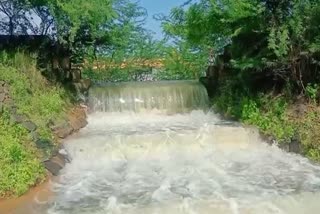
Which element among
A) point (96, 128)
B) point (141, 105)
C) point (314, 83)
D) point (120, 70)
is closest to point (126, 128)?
point (96, 128)

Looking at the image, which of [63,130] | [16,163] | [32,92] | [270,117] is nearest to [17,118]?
[63,130]

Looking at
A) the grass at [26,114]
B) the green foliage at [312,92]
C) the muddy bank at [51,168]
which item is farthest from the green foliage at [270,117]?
the grass at [26,114]

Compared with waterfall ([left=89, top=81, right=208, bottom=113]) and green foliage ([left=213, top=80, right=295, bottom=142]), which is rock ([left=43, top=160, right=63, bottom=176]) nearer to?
green foliage ([left=213, top=80, right=295, bottom=142])

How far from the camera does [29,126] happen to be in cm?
677

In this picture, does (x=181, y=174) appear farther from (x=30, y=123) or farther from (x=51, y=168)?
(x=30, y=123)

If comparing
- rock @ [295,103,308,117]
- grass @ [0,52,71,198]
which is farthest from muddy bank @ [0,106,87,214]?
rock @ [295,103,308,117]

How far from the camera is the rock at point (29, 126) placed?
22.0ft

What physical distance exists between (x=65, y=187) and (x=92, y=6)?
3.83m

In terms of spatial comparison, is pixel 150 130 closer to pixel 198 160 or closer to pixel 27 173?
pixel 198 160

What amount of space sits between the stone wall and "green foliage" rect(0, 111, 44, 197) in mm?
151

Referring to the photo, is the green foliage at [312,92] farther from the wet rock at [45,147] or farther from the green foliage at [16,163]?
the green foliage at [16,163]

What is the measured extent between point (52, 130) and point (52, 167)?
4.00ft

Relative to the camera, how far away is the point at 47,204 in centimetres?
523

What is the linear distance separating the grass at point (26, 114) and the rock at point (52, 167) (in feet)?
0.51
